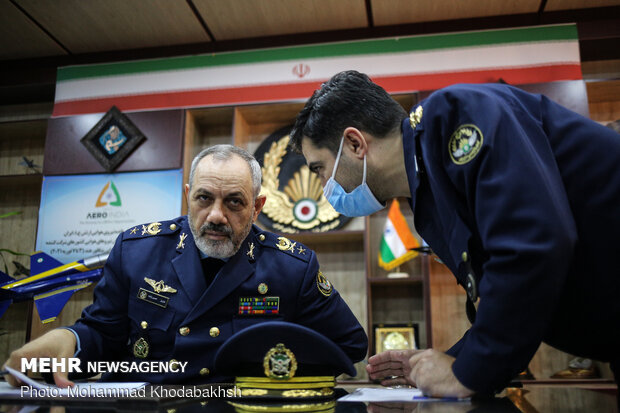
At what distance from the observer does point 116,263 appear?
5.92ft

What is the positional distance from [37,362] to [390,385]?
993 mm

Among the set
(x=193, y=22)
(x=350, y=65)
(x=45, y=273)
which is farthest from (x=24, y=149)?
(x=350, y=65)

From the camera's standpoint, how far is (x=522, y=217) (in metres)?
0.92

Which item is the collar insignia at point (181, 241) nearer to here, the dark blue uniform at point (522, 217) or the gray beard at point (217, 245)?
the gray beard at point (217, 245)

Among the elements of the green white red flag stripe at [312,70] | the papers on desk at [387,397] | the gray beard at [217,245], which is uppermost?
the green white red flag stripe at [312,70]

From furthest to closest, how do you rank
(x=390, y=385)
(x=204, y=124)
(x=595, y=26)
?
(x=204, y=124), (x=595, y=26), (x=390, y=385)

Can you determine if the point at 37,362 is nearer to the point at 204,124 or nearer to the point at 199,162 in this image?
the point at 199,162

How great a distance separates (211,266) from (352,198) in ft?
2.00

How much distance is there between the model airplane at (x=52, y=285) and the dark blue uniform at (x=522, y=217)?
2.94 metres

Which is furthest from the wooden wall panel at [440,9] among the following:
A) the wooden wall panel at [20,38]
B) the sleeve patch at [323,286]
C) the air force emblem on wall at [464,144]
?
the air force emblem on wall at [464,144]

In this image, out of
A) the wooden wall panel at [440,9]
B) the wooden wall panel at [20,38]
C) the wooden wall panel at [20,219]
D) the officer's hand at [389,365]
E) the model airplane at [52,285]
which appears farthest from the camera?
the wooden wall panel at [20,219]

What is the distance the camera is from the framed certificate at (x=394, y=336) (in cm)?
348

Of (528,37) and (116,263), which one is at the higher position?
(528,37)

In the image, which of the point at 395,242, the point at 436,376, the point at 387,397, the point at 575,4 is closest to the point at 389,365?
the point at 387,397
